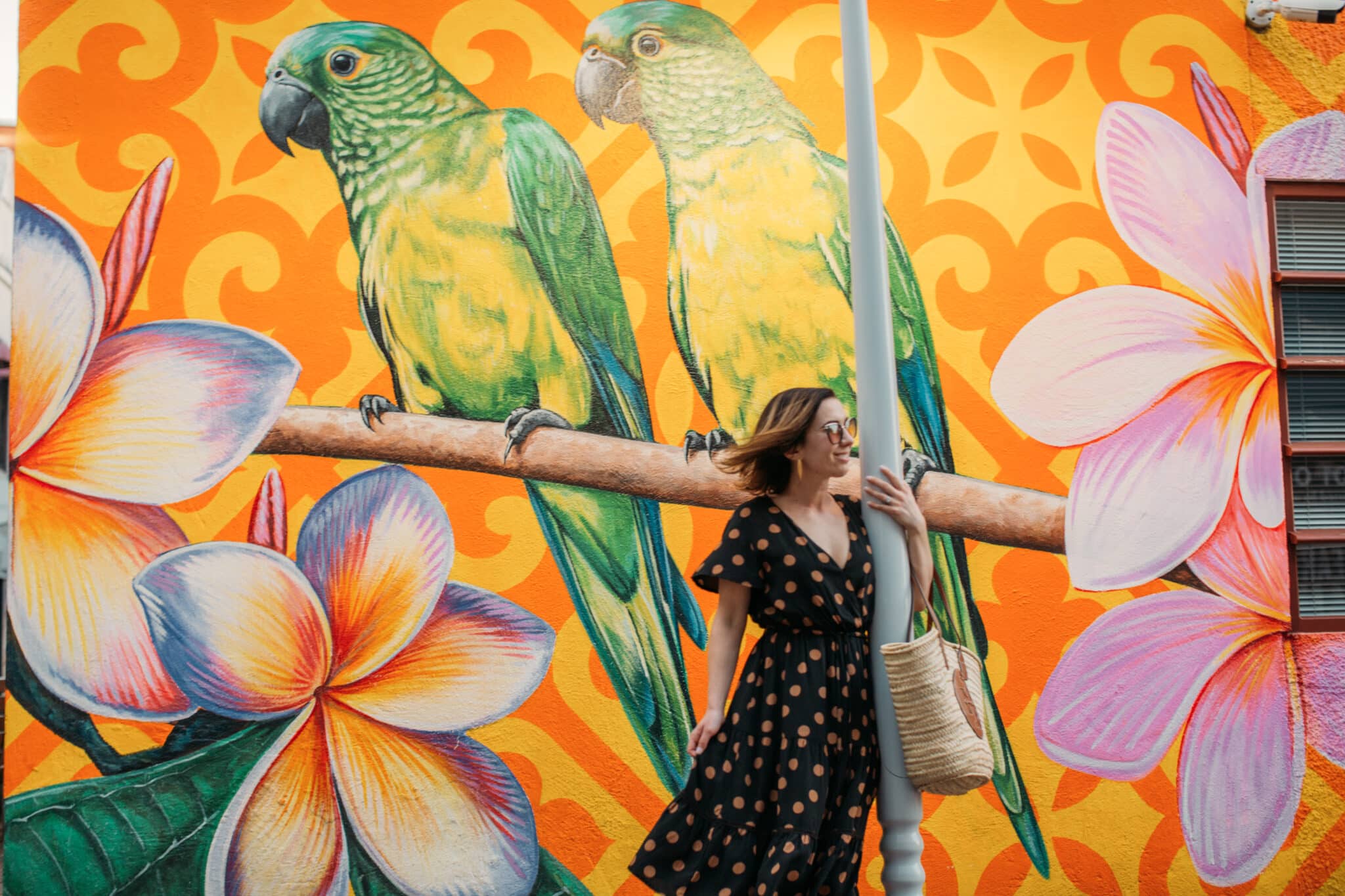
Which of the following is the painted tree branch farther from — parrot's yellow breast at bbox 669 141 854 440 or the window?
the window

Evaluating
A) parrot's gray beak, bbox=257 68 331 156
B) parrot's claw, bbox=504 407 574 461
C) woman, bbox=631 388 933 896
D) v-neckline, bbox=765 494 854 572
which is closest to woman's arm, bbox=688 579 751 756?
woman, bbox=631 388 933 896

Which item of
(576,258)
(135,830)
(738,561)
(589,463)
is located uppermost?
(576,258)

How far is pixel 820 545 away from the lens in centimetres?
255

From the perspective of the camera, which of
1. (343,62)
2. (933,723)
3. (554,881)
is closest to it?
(933,723)

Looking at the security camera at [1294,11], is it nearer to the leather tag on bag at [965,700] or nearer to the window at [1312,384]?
the window at [1312,384]

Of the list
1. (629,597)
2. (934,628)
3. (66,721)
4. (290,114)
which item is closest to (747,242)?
(629,597)

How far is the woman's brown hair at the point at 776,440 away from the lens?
8.38ft

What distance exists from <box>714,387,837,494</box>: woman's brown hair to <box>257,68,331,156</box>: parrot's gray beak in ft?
7.23

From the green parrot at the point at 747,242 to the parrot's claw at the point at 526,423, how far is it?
18.9 inches

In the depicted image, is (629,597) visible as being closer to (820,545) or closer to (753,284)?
(753,284)

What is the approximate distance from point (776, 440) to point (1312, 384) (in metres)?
2.74

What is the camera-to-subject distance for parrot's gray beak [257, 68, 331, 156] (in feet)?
12.6

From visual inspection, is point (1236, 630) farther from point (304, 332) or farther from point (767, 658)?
point (304, 332)

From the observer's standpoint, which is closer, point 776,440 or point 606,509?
point 776,440
